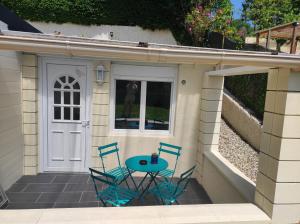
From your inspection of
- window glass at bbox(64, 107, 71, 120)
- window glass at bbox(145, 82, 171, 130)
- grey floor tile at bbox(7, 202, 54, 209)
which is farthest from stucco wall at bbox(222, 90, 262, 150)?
grey floor tile at bbox(7, 202, 54, 209)

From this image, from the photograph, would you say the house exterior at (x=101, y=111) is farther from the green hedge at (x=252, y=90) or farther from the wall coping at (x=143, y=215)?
the green hedge at (x=252, y=90)

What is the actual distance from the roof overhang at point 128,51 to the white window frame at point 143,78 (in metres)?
2.67

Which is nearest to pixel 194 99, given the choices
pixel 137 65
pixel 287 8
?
pixel 137 65

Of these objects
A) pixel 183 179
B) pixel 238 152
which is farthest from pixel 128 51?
pixel 238 152

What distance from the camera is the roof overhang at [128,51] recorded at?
5.38 ft

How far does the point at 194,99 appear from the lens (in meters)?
4.57

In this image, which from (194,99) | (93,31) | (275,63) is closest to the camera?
(275,63)

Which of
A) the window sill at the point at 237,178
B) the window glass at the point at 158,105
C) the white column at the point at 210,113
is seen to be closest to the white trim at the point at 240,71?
the white column at the point at 210,113

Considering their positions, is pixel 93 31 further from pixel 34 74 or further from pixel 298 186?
pixel 298 186

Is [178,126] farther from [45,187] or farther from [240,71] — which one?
[45,187]

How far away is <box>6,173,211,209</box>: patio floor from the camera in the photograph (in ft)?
11.2

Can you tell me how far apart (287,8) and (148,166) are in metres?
10.4

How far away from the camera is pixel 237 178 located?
2875 millimetres

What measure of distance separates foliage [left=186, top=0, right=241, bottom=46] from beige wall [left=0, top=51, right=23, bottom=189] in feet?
→ 16.6
